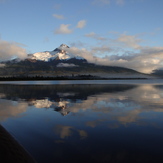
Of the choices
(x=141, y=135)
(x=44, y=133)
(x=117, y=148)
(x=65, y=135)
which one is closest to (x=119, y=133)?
(x=141, y=135)

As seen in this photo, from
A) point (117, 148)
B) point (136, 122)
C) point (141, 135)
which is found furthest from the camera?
point (136, 122)

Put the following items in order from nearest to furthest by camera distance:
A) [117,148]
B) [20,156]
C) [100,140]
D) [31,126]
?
[20,156]
[117,148]
[100,140]
[31,126]

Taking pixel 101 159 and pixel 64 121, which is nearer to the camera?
pixel 101 159

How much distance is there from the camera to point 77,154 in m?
8.57

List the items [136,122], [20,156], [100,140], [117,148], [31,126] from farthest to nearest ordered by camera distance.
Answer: [136,122], [31,126], [100,140], [117,148], [20,156]

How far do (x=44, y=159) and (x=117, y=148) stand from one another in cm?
344

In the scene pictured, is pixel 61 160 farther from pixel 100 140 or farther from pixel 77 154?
pixel 100 140

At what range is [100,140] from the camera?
1038cm

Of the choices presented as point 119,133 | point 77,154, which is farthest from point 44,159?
point 119,133

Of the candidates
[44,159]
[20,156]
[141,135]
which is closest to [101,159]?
[44,159]

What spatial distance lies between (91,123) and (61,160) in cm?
628

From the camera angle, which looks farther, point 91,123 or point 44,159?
point 91,123

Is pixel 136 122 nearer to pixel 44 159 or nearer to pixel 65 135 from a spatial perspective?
pixel 65 135

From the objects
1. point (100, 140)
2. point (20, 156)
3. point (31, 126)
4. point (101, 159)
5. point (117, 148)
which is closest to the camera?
point (20, 156)
